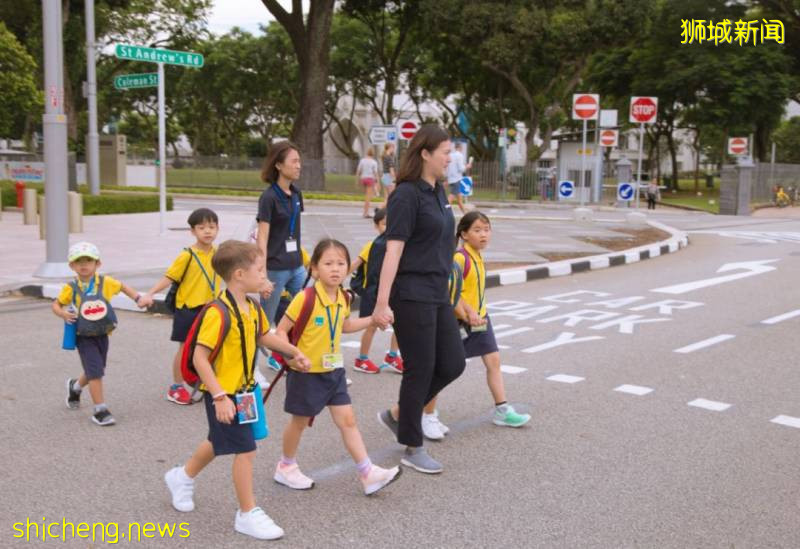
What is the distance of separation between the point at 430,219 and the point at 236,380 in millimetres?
1209

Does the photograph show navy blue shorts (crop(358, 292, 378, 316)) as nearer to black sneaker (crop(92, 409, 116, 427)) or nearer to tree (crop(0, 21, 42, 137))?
black sneaker (crop(92, 409, 116, 427))

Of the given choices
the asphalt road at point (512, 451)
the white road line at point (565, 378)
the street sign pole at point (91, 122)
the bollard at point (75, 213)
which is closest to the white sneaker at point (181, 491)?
the asphalt road at point (512, 451)

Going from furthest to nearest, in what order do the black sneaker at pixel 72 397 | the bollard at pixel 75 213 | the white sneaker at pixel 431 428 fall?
the bollard at pixel 75 213 → the black sneaker at pixel 72 397 → the white sneaker at pixel 431 428

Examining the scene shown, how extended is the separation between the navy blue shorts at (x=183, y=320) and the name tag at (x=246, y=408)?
81.5 inches

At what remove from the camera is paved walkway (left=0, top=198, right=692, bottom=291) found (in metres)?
11.3

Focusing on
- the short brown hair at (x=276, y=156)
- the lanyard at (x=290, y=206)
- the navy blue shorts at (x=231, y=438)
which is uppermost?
the short brown hair at (x=276, y=156)

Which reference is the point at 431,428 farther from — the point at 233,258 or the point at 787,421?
the point at 787,421

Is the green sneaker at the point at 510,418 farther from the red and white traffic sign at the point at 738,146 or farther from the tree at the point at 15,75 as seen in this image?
the red and white traffic sign at the point at 738,146

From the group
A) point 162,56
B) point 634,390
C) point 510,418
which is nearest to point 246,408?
point 510,418

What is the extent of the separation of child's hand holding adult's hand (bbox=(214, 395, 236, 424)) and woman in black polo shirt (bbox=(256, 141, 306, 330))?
2.34 meters

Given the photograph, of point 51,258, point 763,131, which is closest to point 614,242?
point 51,258

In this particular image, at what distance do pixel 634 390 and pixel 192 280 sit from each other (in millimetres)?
3088

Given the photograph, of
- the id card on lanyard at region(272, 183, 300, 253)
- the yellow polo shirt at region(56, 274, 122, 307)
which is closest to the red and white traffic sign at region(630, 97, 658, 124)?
the id card on lanyard at region(272, 183, 300, 253)

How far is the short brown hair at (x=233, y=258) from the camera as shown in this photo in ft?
12.1
